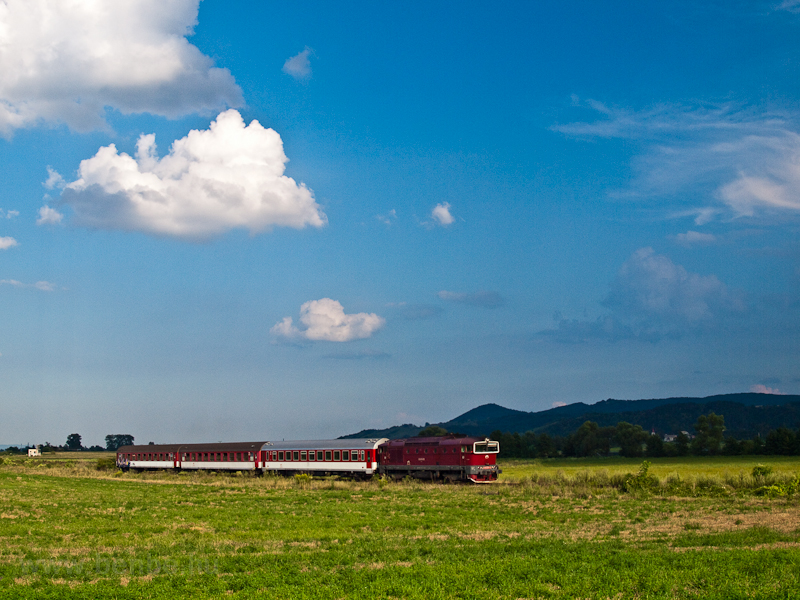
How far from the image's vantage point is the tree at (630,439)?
112938mm

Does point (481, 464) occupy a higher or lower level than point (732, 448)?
higher

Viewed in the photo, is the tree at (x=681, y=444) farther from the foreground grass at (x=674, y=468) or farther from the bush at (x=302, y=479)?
the bush at (x=302, y=479)

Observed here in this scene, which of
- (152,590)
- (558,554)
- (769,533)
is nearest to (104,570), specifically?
(152,590)

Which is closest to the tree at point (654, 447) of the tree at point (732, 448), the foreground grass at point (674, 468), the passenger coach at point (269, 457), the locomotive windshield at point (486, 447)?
the tree at point (732, 448)

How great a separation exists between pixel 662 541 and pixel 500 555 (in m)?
6.21

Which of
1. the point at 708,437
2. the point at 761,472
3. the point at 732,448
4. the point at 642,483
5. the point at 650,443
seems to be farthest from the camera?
the point at 708,437

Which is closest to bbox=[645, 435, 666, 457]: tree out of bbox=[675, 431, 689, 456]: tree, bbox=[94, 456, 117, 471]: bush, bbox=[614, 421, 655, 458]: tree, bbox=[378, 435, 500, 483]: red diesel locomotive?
bbox=[614, 421, 655, 458]: tree

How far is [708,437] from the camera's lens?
11256 centimetres

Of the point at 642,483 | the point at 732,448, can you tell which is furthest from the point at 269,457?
the point at 732,448

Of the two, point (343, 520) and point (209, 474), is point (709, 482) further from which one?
point (209, 474)

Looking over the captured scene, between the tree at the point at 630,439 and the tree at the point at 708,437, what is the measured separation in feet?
28.3

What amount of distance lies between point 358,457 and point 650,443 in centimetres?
7518

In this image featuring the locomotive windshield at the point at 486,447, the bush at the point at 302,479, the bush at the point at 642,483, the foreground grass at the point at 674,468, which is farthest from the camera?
the foreground grass at the point at 674,468

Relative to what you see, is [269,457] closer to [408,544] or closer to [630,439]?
[408,544]
